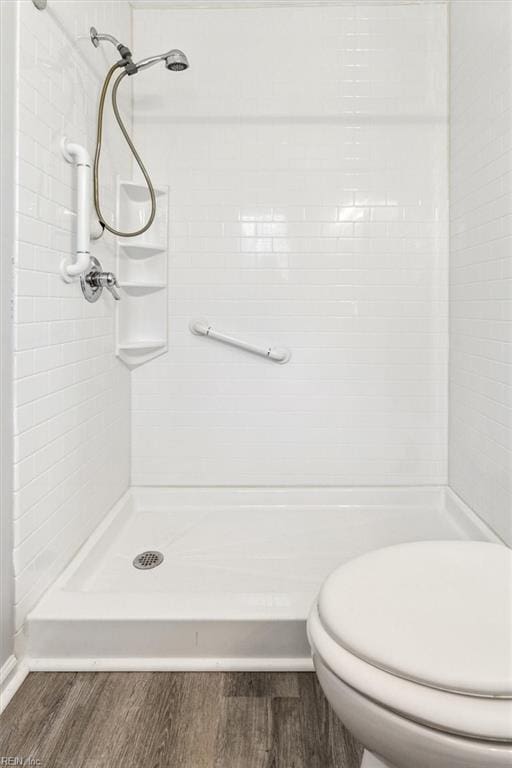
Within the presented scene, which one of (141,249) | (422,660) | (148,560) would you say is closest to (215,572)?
(148,560)

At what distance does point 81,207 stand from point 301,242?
1127 millimetres

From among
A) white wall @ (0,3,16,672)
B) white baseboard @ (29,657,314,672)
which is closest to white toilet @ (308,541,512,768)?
white baseboard @ (29,657,314,672)

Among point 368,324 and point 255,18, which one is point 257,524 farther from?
point 255,18

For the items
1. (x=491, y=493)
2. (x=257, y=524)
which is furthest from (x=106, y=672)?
(x=491, y=493)

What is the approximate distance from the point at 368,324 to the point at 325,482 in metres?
0.76

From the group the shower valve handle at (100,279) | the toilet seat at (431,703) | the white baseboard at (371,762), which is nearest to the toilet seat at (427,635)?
the toilet seat at (431,703)

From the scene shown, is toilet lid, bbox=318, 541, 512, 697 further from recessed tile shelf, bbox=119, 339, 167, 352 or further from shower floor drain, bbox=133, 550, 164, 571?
recessed tile shelf, bbox=119, 339, 167, 352

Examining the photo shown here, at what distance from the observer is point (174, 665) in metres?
1.42

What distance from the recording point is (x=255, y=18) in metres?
A: 2.39

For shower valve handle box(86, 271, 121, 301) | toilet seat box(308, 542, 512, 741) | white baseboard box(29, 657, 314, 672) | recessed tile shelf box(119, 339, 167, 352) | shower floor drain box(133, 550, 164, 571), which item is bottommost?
white baseboard box(29, 657, 314, 672)

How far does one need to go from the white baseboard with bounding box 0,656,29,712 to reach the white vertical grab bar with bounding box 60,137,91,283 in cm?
108

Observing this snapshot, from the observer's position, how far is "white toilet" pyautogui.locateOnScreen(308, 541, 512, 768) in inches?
29.4

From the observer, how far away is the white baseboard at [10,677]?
1.29 meters

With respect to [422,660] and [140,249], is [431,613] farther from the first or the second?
[140,249]
